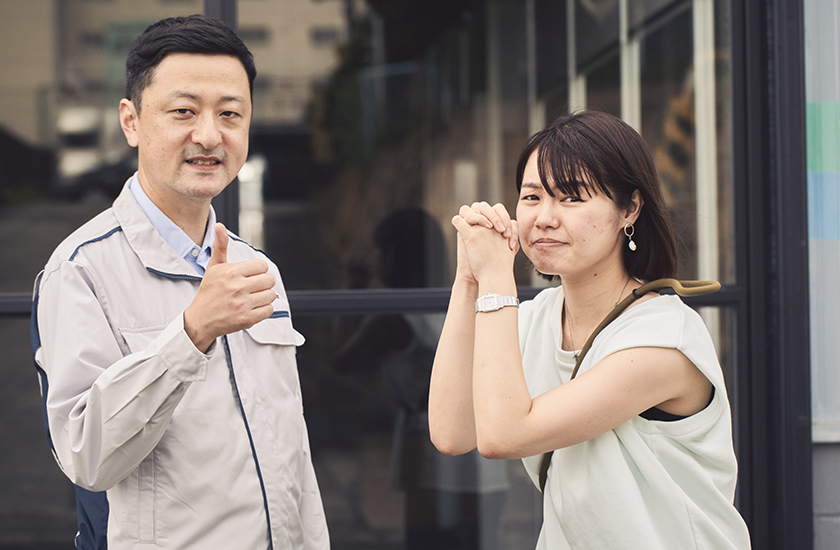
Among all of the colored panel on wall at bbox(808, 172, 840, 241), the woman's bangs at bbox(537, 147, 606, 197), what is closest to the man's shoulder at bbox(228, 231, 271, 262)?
the woman's bangs at bbox(537, 147, 606, 197)

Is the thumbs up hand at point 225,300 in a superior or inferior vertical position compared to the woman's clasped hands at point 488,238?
inferior

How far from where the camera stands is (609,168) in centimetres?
141

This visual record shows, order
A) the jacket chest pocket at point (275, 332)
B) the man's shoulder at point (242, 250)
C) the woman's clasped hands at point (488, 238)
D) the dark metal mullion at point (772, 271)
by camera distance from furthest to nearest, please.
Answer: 1. the dark metal mullion at point (772, 271)
2. the man's shoulder at point (242, 250)
3. the jacket chest pocket at point (275, 332)
4. the woman's clasped hands at point (488, 238)

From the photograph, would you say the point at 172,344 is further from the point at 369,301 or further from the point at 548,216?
the point at 369,301

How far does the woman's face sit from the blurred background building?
0.42m

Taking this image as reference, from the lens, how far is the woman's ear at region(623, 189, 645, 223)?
1.46 metres

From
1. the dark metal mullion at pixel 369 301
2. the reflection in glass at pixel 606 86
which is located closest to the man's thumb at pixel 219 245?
the dark metal mullion at pixel 369 301

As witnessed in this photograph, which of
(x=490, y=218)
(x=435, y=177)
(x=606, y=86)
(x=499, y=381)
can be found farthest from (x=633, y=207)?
(x=435, y=177)

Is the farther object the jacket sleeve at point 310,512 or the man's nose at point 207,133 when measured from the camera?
the jacket sleeve at point 310,512

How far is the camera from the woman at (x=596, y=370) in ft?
4.33

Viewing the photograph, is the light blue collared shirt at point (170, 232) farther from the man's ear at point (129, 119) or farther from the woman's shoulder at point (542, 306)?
the woman's shoulder at point (542, 306)

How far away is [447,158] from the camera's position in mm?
7199

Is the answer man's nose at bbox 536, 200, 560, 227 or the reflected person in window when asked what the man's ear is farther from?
the reflected person in window

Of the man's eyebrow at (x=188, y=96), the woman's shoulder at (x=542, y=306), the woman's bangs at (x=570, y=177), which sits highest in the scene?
the man's eyebrow at (x=188, y=96)
